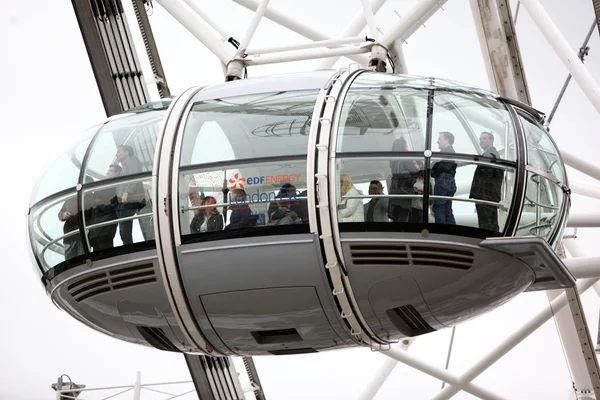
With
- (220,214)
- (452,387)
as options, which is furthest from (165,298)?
Result: (452,387)

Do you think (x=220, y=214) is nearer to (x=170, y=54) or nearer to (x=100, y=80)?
(x=100, y=80)

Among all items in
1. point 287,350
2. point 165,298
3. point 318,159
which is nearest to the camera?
point 318,159

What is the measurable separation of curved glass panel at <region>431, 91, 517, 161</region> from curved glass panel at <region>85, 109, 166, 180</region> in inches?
119

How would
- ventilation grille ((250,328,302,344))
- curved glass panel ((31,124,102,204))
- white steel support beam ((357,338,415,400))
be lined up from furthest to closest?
white steel support beam ((357,338,415,400)), curved glass panel ((31,124,102,204)), ventilation grille ((250,328,302,344))

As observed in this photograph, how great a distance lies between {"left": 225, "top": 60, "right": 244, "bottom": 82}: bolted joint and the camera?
1410 cm

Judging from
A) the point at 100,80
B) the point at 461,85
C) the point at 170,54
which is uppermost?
the point at 170,54

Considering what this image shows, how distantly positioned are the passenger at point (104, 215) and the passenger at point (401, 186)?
2.98m

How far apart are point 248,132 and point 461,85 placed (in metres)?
2.42

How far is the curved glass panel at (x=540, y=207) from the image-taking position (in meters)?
10.9

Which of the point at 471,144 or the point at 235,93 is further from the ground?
the point at 235,93

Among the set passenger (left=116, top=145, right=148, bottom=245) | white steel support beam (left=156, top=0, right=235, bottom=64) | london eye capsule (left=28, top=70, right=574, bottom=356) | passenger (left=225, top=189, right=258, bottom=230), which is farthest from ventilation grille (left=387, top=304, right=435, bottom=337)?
white steel support beam (left=156, top=0, right=235, bottom=64)

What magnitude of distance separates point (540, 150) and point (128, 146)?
440 cm

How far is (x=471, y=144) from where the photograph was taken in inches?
422

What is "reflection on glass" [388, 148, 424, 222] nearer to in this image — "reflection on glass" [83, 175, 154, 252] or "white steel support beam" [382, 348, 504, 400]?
"reflection on glass" [83, 175, 154, 252]
